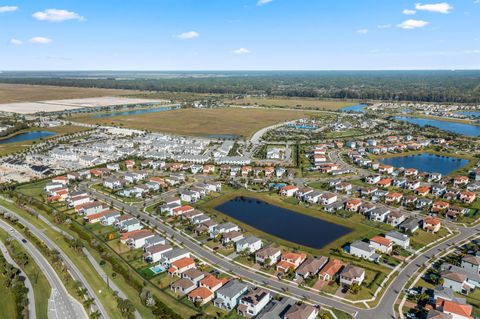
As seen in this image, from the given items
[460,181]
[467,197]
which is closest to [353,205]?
[467,197]

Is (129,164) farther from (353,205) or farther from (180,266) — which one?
(353,205)

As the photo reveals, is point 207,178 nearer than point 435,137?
Yes

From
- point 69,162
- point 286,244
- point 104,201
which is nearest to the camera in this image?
point 286,244

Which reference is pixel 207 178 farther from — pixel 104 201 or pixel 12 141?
pixel 12 141

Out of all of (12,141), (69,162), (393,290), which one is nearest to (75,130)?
(12,141)

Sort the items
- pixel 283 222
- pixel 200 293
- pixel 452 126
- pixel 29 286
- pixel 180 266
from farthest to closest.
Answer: pixel 452 126 → pixel 283 222 → pixel 180 266 → pixel 29 286 → pixel 200 293

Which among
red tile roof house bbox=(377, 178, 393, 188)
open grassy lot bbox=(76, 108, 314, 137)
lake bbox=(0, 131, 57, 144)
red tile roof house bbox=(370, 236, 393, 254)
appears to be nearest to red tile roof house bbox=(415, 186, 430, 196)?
red tile roof house bbox=(377, 178, 393, 188)
